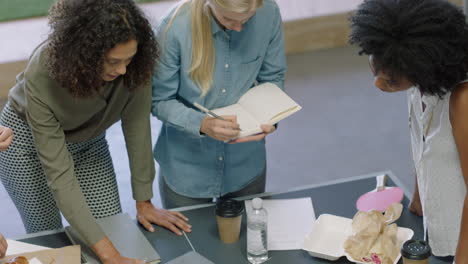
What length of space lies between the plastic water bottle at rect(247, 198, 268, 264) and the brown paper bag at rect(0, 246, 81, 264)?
0.51 m

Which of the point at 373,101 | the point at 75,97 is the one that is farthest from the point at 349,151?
the point at 75,97

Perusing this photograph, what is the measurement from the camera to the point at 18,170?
7.73 ft

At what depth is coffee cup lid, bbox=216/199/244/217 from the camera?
212cm

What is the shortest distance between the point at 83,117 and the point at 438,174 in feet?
3.62

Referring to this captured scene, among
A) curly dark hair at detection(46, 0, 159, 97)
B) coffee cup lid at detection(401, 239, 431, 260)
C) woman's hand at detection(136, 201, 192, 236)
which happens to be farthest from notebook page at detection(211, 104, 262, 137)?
coffee cup lid at detection(401, 239, 431, 260)

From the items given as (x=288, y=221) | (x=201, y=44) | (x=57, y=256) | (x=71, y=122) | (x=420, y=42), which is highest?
(x=420, y=42)

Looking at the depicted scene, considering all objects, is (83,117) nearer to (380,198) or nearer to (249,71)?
(249,71)

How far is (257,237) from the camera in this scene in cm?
206

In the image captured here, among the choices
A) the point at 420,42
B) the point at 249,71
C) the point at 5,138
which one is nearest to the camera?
the point at 420,42

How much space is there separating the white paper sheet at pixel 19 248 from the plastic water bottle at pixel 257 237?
2.09 ft

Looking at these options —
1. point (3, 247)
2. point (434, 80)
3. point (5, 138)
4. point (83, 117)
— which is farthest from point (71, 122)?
point (434, 80)

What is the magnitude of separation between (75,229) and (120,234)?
0.48 ft

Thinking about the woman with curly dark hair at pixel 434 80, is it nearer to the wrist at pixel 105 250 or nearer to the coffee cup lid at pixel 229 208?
the coffee cup lid at pixel 229 208

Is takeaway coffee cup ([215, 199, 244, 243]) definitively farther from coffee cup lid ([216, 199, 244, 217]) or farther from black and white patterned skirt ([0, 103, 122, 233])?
black and white patterned skirt ([0, 103, 122, 233])
